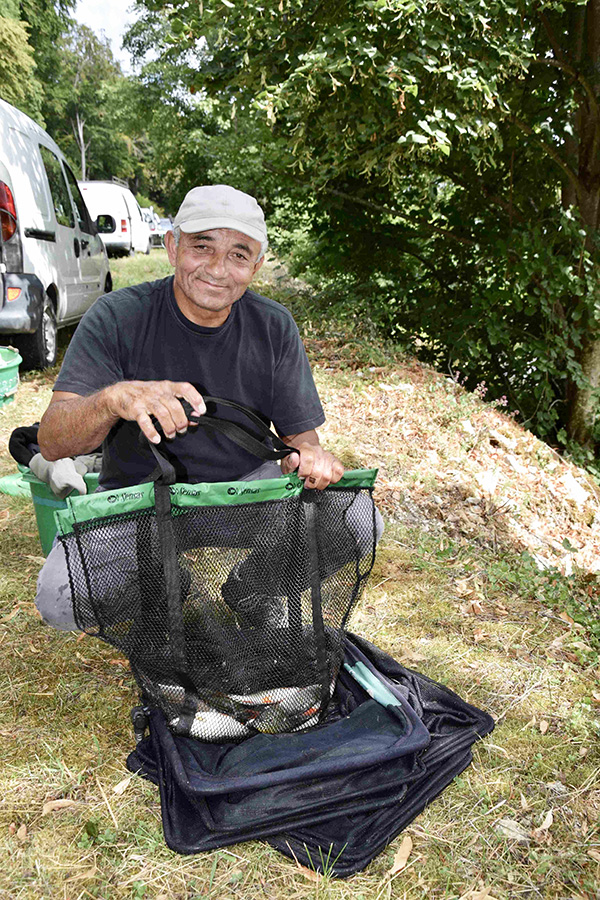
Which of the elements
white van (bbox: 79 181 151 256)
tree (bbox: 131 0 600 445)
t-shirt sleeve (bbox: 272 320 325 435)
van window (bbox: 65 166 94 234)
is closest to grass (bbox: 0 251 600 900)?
t-shirt sleeve (bbox: 272 320 325 435)

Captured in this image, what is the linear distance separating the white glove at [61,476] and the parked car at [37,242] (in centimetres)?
341

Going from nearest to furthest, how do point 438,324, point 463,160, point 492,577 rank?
point 492,577 < point 463,160 < point 438,324

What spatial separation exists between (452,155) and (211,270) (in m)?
4.95

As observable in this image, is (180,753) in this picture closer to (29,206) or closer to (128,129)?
(29,206)

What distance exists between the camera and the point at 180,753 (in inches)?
84.3

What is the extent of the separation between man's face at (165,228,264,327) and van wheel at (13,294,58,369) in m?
4.16

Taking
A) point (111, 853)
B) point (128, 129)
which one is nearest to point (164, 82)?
point (128, 129)

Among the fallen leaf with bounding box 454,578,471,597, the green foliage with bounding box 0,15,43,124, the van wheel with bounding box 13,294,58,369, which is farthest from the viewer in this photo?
the green foliage with bounding box 0,15,43,124

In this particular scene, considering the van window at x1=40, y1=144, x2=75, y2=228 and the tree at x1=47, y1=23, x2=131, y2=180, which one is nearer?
the van window at x1=40, y1=144, x2=75, y2=228

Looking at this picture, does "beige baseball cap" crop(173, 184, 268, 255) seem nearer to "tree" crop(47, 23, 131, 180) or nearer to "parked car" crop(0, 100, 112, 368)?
"parked car" crop(0, 100, 112, 368)

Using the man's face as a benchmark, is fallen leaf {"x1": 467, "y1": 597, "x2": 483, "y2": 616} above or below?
below

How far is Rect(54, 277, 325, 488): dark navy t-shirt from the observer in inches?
98.3

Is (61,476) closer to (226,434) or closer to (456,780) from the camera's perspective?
(226,434)

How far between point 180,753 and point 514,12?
4.93 meters
